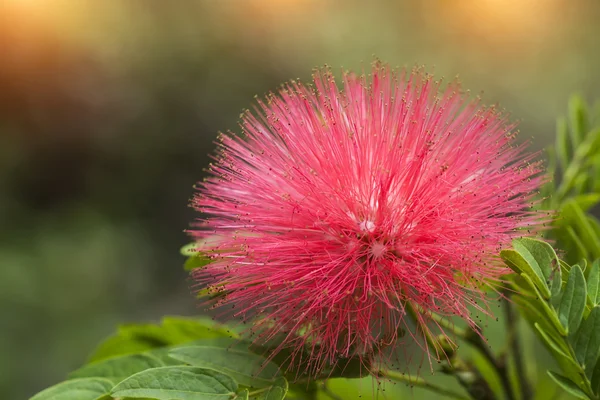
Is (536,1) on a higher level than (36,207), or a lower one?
higher

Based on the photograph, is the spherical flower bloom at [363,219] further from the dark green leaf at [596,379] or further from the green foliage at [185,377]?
the dark green leaf at [596,379]

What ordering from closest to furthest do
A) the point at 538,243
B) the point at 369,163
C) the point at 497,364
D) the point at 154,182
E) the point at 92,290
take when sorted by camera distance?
the point at 538,243 < the point at 369,163 < the point at 497,364 < the point at 92,290 < the point at 154,182

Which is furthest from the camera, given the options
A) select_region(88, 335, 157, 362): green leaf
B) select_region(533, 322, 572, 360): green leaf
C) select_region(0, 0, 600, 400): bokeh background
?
select_region(0, 0, 600, 400): bokeh background

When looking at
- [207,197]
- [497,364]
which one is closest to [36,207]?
[207,197]

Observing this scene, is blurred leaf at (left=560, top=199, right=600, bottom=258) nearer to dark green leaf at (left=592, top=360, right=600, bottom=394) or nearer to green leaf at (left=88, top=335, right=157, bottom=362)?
dark green leaf at (left=592, top=360, right=600, bottom=394)

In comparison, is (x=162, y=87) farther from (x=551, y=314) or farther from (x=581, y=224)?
(x=551, y=314)

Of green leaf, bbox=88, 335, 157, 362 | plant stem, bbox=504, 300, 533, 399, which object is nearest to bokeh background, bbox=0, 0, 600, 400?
green leaf, bbox=88, 335, 157, 362

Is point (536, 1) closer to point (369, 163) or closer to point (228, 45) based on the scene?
point (228, 45)

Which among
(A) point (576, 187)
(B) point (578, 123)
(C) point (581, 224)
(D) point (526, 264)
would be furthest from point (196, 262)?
(B) point (578, 123)
